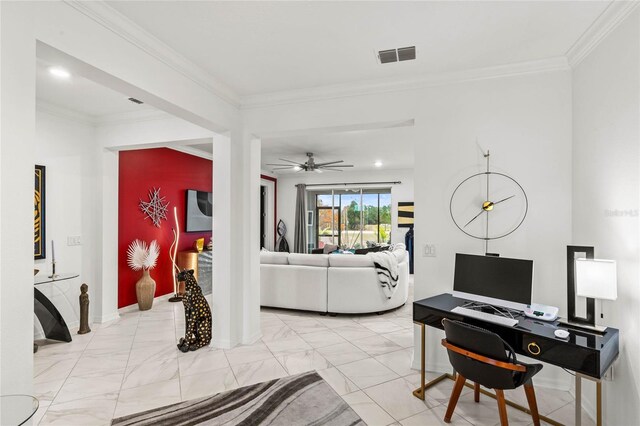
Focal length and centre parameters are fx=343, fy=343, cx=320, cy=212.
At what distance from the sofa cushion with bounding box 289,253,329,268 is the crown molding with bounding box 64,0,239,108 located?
2507mm

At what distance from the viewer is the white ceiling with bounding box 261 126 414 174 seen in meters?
5.32

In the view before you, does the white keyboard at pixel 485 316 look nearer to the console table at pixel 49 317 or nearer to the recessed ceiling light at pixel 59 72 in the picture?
the recessed ceiling light at pixel 59 72

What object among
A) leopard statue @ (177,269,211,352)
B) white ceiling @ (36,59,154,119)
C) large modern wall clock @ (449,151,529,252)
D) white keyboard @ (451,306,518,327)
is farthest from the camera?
leopard statue @ (177,269,211,352)

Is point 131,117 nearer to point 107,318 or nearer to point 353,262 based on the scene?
point 107,318

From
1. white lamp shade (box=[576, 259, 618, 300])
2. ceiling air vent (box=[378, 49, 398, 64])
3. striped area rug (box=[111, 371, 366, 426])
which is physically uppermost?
ceiling air vent (box=[378, 49, 398, 64])

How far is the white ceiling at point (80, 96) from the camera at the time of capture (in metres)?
3.24

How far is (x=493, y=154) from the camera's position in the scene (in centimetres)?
291

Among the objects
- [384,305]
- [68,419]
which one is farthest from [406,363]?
[68,419]

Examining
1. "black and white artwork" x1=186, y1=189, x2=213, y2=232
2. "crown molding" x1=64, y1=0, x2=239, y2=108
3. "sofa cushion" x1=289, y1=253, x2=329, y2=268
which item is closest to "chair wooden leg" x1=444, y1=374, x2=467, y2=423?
"sofa cushion" x1=289, y1=253, x2=329, y2=268

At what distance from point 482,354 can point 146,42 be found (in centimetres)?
299

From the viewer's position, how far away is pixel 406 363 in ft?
10.6

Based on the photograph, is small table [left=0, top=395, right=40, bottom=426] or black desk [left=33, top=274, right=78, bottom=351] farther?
black desk [left=33, top=274, right=78, bottom=351]

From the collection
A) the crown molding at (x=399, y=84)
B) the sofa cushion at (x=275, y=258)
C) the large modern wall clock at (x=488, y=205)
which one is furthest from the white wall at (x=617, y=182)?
the sofa cushion at (x=275, y=258)

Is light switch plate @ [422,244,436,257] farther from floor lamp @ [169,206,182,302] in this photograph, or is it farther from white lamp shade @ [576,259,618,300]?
floor lamp @ [169,206,182,302]
